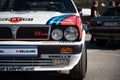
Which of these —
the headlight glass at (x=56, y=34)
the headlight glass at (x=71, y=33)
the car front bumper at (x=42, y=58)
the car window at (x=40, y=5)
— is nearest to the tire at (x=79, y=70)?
the car front bumper at (x=42, y=58)

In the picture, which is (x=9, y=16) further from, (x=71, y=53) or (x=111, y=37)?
(x=111, y=37)

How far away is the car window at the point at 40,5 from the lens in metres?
7.36

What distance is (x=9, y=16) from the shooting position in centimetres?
628

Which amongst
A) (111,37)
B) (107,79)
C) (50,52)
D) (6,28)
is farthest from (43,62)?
(111,37)

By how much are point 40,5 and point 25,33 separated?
1.65 m

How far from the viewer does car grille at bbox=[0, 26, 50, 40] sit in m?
6.05

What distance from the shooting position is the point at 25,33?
607 centimetres

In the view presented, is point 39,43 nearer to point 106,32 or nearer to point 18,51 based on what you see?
point 18,51

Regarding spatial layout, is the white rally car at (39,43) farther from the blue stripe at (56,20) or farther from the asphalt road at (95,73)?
the asphalt road at (95,73)

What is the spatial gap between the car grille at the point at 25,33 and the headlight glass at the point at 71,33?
30cm

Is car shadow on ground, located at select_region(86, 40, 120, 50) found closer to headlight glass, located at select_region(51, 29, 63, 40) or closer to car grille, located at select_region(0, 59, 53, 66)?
headlight glass, located at select_region(51, 29, 63, 40)

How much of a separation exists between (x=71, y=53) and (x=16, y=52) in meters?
0.85

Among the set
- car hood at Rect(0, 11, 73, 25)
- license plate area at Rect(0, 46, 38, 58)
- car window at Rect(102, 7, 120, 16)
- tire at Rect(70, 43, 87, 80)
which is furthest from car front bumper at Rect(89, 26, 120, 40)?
license plate area at Rect(0, 46, 38, 58)

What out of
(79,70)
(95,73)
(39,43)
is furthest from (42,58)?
(95,73)
